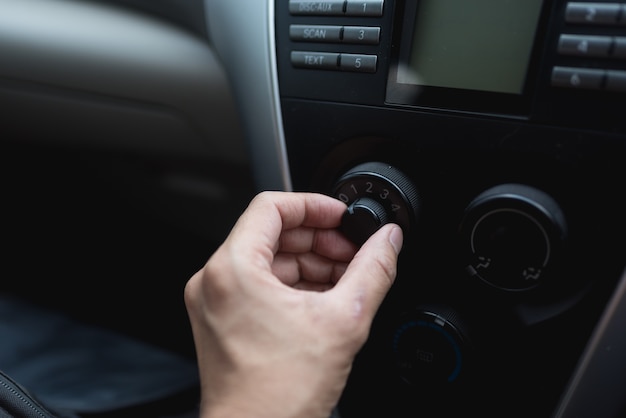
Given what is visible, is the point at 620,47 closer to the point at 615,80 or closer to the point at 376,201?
the point at 615,80

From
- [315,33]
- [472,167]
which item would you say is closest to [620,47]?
[472,167]

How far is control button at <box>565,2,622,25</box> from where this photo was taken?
384mm

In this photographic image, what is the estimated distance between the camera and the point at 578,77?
0.40 m

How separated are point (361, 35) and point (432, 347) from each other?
Answer: 280 millimetres

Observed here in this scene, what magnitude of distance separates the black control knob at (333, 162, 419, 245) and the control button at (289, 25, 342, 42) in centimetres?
12

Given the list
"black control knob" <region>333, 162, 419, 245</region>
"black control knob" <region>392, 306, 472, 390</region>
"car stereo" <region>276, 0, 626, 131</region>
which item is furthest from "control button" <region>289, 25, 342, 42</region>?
"black control knob" <region>392, 306, 472, 390</region>

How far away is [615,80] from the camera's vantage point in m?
0.39

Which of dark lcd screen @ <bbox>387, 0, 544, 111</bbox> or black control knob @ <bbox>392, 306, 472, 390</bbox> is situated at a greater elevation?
dark lcd screen @ <bbox>387, 0, 544, 111</bbox>

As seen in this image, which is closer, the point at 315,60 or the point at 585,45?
the point at 585,45

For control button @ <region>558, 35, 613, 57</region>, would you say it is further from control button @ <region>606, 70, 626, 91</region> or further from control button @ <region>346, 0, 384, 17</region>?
control button @ <region>346, 0, 384, 17</region>

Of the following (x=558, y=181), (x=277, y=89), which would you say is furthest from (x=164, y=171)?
(x=558, y=181)

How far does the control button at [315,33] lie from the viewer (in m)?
0.49

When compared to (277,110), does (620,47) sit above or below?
above

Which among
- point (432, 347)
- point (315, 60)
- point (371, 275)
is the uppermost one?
point (315, 60)
